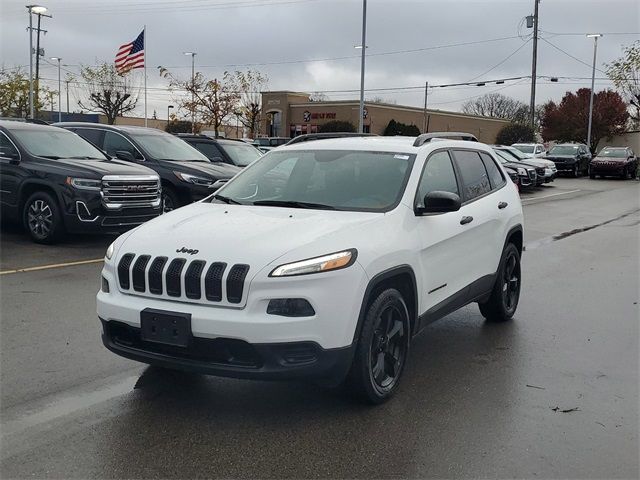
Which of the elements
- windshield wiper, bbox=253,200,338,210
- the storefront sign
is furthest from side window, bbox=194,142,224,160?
the storefront sign

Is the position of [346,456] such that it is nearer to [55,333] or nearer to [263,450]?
[263,450]

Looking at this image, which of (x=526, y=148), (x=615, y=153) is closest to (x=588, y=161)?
(x=615, y=153)

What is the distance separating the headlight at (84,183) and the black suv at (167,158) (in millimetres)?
1968

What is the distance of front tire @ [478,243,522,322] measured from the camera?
637 cm

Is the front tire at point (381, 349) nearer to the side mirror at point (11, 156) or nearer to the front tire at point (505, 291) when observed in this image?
the front tire at point (505, 291)

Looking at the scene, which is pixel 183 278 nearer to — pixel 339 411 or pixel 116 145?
pixel 339 411

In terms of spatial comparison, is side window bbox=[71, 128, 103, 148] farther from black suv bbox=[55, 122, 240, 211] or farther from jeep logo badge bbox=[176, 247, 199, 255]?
jeep logo badge bbox=[176, 247, 199, 255]

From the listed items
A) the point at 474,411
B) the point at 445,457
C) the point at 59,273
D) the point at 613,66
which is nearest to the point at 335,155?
the point at 474,411

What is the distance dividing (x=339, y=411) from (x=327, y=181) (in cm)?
176

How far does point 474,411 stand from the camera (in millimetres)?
4332

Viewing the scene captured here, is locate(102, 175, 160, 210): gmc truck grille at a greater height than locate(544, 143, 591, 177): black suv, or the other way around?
locate(544, 143, 591, 177): black suv

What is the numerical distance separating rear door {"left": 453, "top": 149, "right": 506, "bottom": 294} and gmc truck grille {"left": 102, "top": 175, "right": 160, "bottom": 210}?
590 centimetres

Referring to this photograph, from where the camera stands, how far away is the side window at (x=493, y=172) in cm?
643

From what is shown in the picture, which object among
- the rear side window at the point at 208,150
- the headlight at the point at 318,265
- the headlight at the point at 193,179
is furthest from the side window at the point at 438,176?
the rear side window at the point at 208,150
